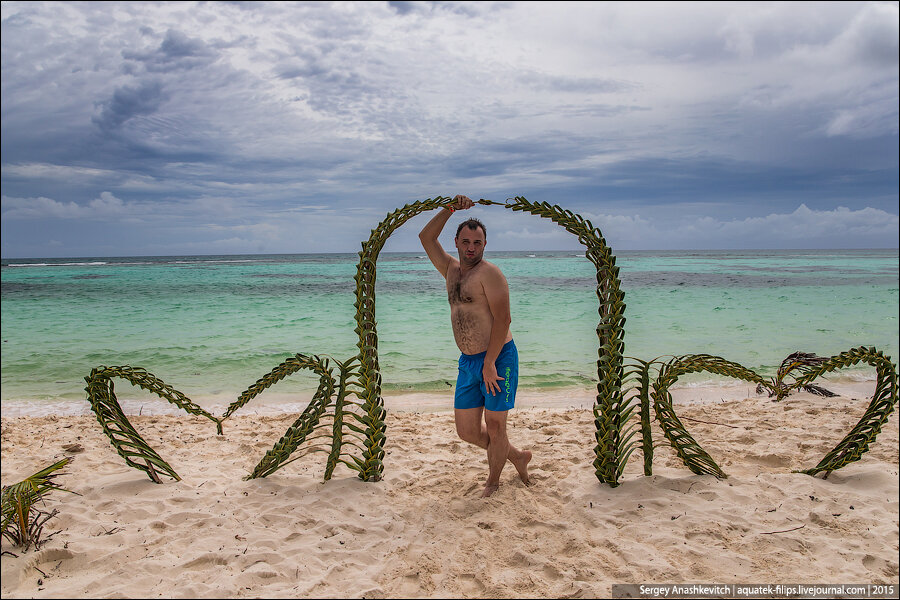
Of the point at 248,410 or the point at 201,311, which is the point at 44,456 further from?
the point at 201,311

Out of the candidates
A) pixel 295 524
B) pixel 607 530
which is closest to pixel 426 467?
pixel 295 524

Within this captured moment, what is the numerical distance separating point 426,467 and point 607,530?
1837 millimetres

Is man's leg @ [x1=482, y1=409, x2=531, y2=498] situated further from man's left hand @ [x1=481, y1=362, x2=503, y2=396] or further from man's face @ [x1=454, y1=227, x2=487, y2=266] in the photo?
man's face @ [x1=454, y1=227, x2=487, y2=266]

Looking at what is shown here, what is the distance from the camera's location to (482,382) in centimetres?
406

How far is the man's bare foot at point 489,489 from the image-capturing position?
4066mm

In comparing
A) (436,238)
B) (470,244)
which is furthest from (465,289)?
(436,238)

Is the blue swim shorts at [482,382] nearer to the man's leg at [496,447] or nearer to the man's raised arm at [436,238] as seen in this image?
the man's leg at [496,447]

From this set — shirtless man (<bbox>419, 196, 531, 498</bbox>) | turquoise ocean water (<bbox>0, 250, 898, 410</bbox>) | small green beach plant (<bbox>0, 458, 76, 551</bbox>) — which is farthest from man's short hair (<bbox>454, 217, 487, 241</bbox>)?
turquoise ocean water (<bbox>0, 250, 898, 410</bbox>)

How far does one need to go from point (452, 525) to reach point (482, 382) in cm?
108

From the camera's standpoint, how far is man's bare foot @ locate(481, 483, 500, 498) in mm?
4066

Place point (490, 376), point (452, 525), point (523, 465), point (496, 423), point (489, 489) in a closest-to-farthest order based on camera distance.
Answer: point (452, 525)
point (490, 376)
point (496, 423)
point (489, 489)
point (523, 465)

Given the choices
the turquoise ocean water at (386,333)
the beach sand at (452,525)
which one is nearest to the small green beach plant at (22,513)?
the beach sand at (452,525)

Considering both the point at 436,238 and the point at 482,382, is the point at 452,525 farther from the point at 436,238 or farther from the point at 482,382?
the point at 436,238

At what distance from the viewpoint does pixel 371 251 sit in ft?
14.0
